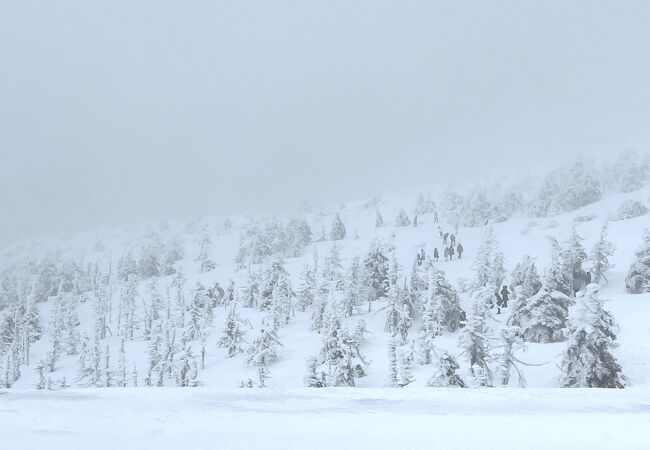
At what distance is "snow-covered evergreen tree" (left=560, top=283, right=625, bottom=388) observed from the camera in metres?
17.3

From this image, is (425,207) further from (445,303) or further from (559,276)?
(445,303)

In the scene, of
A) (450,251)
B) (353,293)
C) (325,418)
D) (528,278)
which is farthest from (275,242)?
(325,418)

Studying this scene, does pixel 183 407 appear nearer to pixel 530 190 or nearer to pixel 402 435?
pixel 402 435

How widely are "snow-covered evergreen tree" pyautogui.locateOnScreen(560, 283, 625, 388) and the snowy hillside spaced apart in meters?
0.18

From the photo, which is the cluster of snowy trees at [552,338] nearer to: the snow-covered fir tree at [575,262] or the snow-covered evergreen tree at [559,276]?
the snow-covered evergreen tree at [559,276]

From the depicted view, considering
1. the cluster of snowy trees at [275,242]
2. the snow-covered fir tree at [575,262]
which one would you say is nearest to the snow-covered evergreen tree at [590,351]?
the snow-covered fir tree at [575,262]

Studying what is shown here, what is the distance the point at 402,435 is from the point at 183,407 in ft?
11.3

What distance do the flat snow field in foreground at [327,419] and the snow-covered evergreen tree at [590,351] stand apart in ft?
40.7

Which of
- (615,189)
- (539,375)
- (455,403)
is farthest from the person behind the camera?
(615,189)

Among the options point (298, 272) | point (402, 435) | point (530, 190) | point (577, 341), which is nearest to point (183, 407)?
point (402, 435)

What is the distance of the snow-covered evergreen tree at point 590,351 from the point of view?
17297mm

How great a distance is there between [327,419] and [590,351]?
1630cm

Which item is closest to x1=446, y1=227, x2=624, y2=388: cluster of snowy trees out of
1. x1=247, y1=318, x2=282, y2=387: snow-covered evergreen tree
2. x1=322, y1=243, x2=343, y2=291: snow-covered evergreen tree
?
x1=247, y1=318, x2=282, y2=387: snow-covered evergreen tree

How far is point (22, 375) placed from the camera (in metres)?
50.9
